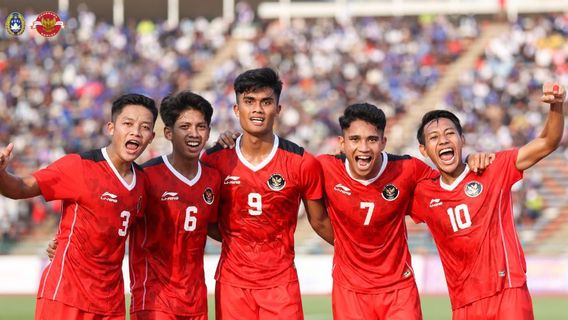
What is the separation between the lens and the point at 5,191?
722 centimetres

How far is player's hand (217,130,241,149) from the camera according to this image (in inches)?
336

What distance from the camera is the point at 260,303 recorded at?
26.9 ft

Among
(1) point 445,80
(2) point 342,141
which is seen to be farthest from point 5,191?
(1) point 445,80

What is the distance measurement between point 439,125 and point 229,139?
5.84ft

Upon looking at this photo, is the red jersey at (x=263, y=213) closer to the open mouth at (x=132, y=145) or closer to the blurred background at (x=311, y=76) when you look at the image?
the open mouth at (x=132, y=145)

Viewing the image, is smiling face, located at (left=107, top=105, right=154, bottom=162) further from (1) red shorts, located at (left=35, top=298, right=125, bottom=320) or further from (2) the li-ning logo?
(1) red shorts, located at (left=35, top=298, right=125, bottom=320)

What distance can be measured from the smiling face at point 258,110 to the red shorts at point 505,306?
7.30 ft

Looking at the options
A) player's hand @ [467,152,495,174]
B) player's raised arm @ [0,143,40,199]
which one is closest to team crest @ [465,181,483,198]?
player's hand @ [467,152,495,174]

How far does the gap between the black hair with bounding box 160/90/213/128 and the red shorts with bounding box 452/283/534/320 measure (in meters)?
2.67

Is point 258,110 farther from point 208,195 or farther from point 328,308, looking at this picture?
point 328,308

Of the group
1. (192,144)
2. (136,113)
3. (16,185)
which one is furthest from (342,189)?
(16,185)

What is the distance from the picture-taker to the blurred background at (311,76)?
21.2 m

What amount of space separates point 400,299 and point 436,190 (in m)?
0.95

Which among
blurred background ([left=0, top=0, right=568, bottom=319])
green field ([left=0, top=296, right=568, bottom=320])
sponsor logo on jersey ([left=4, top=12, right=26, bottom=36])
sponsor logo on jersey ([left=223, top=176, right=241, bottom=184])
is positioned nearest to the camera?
sponsor logo on jersey ([left=223, top=176, right=241, bottom=184])
